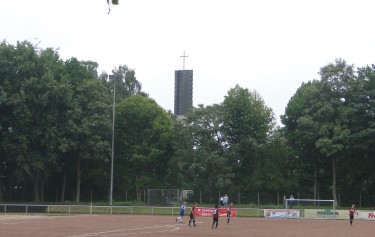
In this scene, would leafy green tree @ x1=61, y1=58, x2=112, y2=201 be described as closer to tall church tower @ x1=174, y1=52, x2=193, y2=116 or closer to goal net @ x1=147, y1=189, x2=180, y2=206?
tall church tower @ x1=174, y1=52, x2=193, y2=116

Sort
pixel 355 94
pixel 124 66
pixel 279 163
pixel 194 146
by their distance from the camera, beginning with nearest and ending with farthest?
pixel 355 94, pixel 194 146, pixel 279 163, pixel 124 66

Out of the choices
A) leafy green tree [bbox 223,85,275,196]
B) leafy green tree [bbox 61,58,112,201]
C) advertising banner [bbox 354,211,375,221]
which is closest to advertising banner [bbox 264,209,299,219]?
advertising banner [bbox 354,211,375,221]

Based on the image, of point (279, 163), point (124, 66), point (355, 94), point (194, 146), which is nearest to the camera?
point (355, 94)

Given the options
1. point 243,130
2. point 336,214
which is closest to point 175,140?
point 243,130

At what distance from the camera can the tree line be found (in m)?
68.8

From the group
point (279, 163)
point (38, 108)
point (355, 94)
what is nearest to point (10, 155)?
point (38, 108)

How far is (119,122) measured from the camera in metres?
81.6

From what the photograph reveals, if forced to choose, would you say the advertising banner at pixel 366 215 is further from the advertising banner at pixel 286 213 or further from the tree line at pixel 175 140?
the tree line at pixel 175 140

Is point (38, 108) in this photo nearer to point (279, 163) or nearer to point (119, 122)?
point (119, 122)

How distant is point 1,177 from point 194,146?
2442 cm

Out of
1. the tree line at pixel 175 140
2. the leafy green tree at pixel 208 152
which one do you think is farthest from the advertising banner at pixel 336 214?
the leafy green tree at pixel 208 152

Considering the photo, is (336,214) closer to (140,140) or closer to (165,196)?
(165,196)

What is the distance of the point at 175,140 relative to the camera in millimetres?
76375

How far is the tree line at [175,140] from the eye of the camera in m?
68.8
